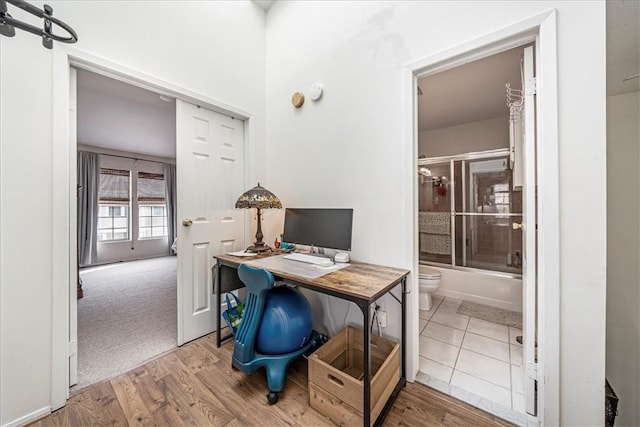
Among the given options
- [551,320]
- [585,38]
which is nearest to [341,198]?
[551,320]

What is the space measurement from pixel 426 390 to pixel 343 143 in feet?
5.76

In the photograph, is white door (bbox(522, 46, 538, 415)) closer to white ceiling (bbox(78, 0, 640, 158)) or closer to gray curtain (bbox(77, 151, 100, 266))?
white ceiling (bbox(78, 0, 640, 158))

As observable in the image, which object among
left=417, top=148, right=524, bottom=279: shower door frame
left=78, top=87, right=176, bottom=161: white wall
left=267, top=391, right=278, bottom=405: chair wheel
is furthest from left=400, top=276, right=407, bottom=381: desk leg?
left=78, top=87, right=176, bottom=161: white wall

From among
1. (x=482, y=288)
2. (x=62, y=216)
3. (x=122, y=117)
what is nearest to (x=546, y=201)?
(x=482, y=288)

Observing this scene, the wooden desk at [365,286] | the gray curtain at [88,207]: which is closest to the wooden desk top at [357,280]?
the wooden desk at [365,286]

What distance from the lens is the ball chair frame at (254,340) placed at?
4.62ft

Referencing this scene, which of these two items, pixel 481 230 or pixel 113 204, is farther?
pixel 113 204

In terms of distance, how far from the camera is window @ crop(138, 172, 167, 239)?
564 centimetres

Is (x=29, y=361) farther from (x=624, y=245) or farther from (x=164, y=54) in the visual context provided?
(x=624, y=245)

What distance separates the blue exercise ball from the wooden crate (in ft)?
0.67

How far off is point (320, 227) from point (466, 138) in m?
3.15

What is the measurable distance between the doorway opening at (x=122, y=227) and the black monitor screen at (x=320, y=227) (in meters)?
1.36

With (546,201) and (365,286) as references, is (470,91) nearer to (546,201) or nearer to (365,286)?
(546,201)

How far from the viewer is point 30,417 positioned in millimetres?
1262
